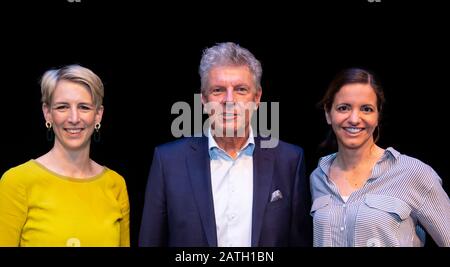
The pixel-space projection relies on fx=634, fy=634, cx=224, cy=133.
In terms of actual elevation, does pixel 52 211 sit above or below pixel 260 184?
below

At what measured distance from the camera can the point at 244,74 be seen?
3.80 metres

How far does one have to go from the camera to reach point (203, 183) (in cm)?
375

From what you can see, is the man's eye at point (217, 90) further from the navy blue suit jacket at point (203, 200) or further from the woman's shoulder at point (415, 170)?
A: the woman's shoulder at point (415, 170)

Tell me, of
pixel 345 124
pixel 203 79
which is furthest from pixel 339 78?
pixel 203 79

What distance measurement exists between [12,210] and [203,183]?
1.10 metres

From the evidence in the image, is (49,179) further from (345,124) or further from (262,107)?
(345,124)

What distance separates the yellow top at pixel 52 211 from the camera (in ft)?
11.8

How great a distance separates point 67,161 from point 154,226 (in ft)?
2.16

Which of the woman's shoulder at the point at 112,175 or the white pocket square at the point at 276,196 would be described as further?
the woman's shoulder at the point at 112,175

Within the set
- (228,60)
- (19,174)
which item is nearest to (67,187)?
(19,174)

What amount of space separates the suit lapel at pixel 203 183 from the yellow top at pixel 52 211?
1.77 feet

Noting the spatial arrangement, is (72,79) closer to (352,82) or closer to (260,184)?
Answer: (260,184)

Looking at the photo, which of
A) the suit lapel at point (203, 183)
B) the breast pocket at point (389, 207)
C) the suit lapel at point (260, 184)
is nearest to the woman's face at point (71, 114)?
the suit lapel at point (203, 183)

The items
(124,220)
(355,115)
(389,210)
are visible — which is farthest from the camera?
(124,220)
